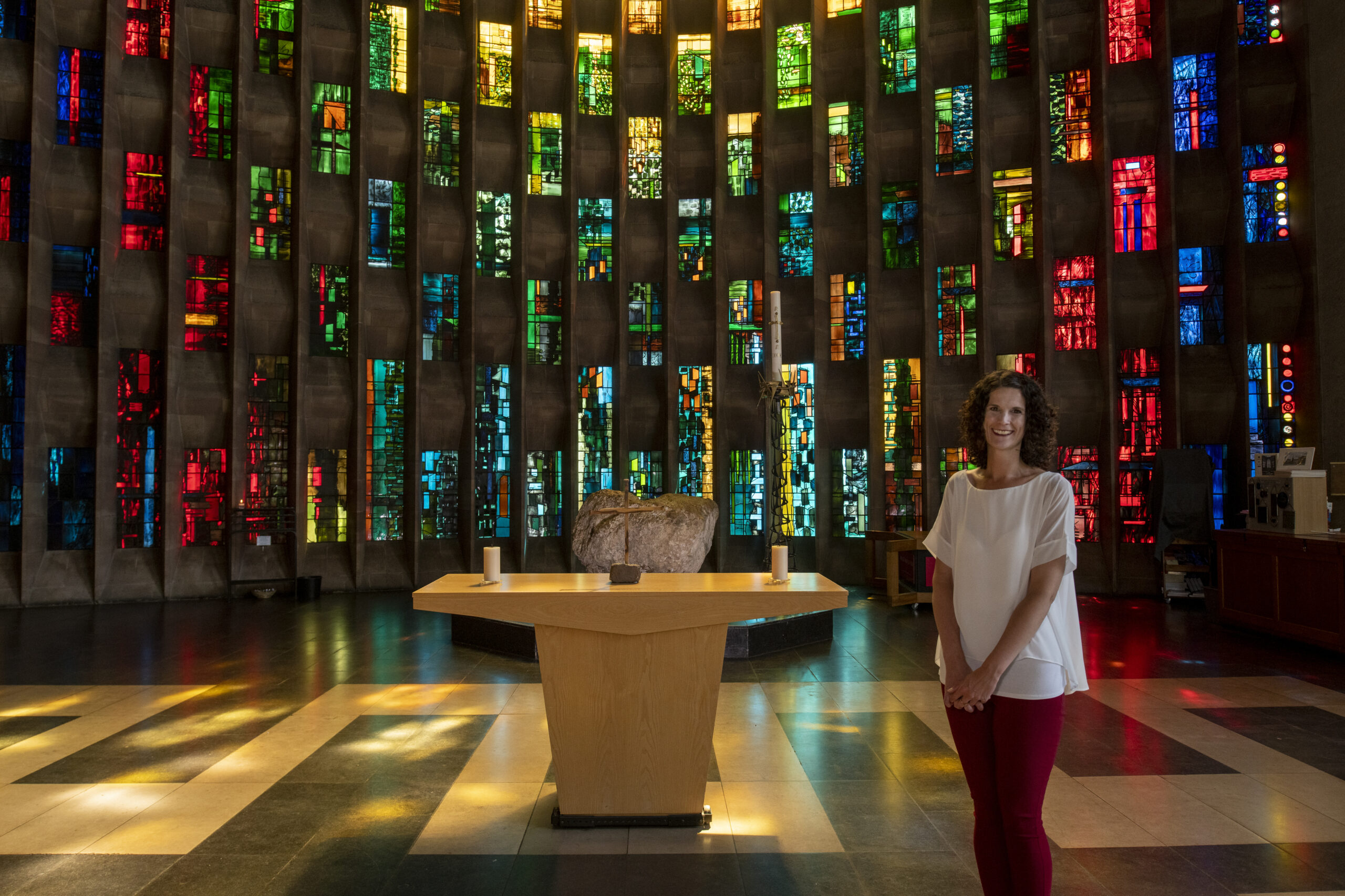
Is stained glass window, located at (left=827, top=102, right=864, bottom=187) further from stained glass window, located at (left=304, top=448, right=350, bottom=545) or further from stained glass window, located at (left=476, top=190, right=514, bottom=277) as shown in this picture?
stained glass window, located at (left=304, top=448, right=350, bottom=545)

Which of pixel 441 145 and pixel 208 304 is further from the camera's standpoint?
pixel 441 145

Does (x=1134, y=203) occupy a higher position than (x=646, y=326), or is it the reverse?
(x=1134, y=203)

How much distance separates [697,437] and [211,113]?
9.64 metres

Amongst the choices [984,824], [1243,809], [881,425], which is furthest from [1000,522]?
[881,425]

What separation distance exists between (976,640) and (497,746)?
3766 millimetres

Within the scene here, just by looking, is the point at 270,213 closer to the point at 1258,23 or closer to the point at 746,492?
the point at 746,492

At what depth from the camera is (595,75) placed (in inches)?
600

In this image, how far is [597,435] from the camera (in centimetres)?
1484

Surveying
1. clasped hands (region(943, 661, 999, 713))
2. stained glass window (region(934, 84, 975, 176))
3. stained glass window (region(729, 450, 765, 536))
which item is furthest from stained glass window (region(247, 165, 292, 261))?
clasped hands (region(943, 661, 999, 713))

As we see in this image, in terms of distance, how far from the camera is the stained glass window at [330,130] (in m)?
14.1

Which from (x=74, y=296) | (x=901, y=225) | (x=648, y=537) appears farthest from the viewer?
(x=901, y=225)

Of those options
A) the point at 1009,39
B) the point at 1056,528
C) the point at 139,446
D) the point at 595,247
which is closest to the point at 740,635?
the point at 1056,528

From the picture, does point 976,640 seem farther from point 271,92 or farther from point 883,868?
point 271,92

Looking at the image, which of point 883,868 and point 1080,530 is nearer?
point 883,868
